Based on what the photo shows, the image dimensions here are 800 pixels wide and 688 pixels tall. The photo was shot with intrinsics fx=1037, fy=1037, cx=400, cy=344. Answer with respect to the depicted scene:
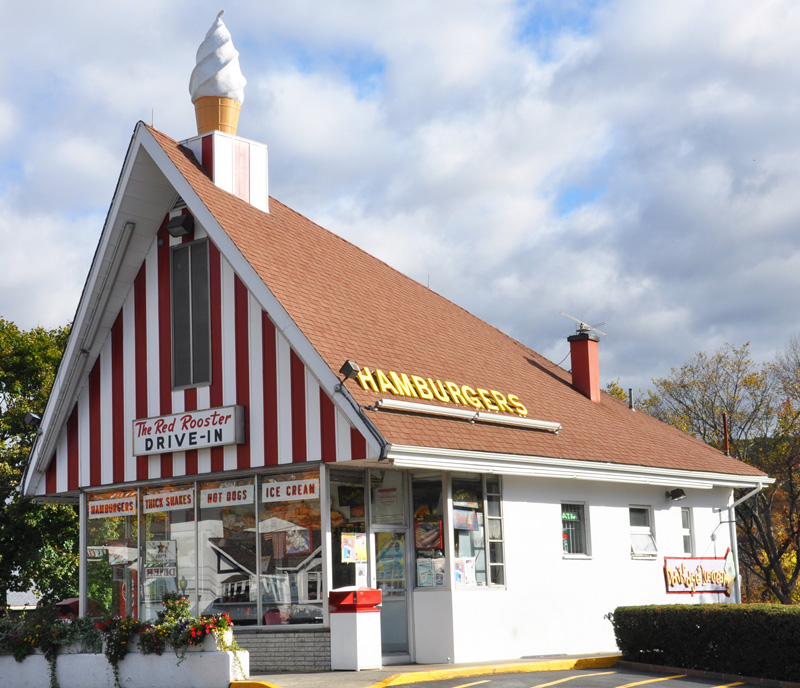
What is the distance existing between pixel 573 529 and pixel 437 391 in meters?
4.32

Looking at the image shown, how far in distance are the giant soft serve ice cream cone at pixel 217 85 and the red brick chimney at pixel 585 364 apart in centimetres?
940

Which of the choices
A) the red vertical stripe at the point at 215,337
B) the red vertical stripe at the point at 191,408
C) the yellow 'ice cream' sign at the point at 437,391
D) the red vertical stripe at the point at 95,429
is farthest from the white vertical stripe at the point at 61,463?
the yellow 'ice cream' sign at the point at 437,391

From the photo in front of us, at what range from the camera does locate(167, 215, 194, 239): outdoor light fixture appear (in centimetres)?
1781

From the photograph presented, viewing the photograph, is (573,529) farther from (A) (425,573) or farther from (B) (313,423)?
(B) (313,423)

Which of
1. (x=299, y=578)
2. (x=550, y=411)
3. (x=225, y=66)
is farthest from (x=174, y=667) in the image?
(x=225, y=66)

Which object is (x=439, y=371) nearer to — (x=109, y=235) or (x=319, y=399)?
(x=319, y=399)

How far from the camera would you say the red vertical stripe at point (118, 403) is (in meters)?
18.5

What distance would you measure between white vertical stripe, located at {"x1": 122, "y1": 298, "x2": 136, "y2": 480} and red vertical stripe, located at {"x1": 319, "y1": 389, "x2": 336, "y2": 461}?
4.45m

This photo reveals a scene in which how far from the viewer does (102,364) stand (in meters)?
19.0

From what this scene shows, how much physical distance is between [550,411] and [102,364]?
858cm

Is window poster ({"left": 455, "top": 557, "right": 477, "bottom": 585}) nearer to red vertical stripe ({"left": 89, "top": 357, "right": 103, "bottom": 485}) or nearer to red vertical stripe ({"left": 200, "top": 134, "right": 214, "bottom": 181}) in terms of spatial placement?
red vertical stripe ({"left": 89, "top": 357, "right": 103, "bottom": 485})

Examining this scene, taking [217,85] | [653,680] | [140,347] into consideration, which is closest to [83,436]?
[140,347]

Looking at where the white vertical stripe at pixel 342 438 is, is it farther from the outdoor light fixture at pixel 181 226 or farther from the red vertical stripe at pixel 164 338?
the outdoor light fixture at pixel 181 226

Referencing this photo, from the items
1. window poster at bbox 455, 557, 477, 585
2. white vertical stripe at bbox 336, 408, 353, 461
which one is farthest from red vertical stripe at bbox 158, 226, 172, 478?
window poster at bbox 455, 557, 477, 585
